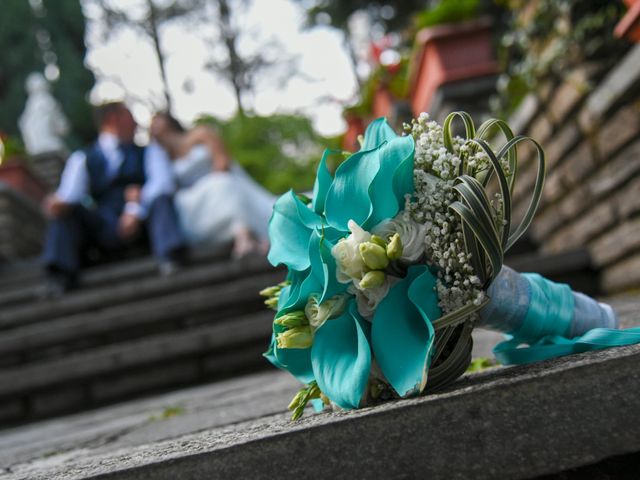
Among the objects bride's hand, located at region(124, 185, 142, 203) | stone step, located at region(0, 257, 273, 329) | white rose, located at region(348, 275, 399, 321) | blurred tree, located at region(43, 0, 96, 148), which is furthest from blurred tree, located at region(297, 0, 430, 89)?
white rose, located at region(348, 275, 399, 321)

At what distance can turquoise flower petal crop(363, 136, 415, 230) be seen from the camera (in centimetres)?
82

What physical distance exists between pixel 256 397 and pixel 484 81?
2.73 meters

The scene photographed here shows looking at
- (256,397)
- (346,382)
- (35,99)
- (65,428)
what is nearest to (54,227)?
(65,428)

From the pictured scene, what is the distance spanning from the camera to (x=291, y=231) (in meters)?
0.93

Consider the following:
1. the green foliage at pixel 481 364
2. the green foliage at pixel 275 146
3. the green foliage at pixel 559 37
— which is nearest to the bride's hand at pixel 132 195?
the green foliage at pixel 559 37

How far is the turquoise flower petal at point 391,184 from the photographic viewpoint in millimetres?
822

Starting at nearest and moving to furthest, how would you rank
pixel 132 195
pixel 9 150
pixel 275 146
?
pixel 132 195 < pixel 9 150 < pixel 275 146

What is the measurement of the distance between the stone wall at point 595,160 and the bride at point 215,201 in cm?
161

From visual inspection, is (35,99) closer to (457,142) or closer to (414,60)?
(414,60)

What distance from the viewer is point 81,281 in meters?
3.74

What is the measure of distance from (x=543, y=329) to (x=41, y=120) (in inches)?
351

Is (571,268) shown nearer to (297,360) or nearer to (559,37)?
(559,37)

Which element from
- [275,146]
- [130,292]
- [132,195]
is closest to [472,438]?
[130,292]

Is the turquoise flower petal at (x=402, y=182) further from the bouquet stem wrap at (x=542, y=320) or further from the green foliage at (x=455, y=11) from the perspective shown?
the green foliage at (x=455, y=11)
